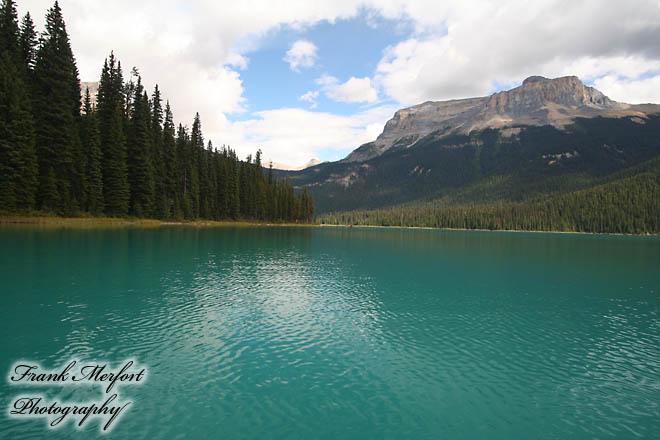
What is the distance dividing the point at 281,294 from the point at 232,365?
14.8 meters

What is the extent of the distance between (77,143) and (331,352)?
90627 mm

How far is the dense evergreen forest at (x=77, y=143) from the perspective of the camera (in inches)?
2638

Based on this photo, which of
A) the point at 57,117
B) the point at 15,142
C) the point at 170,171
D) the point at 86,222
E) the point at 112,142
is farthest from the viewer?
the point at 170,171

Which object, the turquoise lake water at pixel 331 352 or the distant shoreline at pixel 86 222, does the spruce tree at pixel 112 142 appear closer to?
the distant shoreline at pixel 86 222

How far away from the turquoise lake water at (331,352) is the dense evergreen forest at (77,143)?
41311 mm

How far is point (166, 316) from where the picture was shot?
75.5 feet

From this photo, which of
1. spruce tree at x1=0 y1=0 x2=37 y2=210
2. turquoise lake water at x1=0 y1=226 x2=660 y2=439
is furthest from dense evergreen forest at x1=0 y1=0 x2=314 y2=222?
turquoise lake water at x1=0 y1=226 x2=660 y2=439

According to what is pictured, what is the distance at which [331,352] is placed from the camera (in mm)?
19156

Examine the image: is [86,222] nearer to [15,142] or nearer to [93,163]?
[93,163]

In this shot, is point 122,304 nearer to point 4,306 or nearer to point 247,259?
point 4,306

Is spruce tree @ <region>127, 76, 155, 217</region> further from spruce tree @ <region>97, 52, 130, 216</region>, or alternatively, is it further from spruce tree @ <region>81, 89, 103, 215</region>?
spruce tree @ <region>81, 89, 103, 215</region>

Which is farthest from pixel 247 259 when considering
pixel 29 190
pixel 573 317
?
pixel 29 190

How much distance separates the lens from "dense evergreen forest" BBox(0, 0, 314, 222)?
6700 centimetres

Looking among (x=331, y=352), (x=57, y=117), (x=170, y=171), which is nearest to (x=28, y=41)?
(x=57, y=117)
